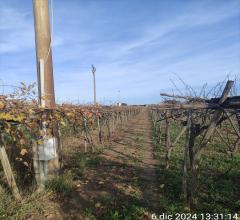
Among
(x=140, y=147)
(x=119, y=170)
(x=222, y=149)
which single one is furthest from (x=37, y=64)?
(x=222, y=149)

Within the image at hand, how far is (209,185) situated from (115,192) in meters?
2.33

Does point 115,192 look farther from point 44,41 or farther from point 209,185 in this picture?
point 44,41

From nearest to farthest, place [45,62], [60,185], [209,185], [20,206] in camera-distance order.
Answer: [20,206], [60,185], [209,185], [45,62]

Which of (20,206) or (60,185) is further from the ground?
(60,185)

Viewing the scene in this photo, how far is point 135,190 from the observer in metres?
6.70

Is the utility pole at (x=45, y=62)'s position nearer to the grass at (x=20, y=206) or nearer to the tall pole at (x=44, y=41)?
the tall pole at (x=44, y=41)

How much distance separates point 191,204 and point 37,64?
192 inches

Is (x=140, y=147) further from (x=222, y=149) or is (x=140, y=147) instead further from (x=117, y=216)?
(x=117, y=216)

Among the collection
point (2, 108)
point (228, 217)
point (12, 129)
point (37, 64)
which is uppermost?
point (37, 64)

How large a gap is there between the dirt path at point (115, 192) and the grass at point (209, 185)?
289 millimetres

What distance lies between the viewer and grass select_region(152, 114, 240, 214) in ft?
18.7

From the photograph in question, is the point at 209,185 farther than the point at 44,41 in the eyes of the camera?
No

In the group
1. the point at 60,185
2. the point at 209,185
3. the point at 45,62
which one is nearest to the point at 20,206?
the point at 60,185

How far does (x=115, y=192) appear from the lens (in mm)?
6547
